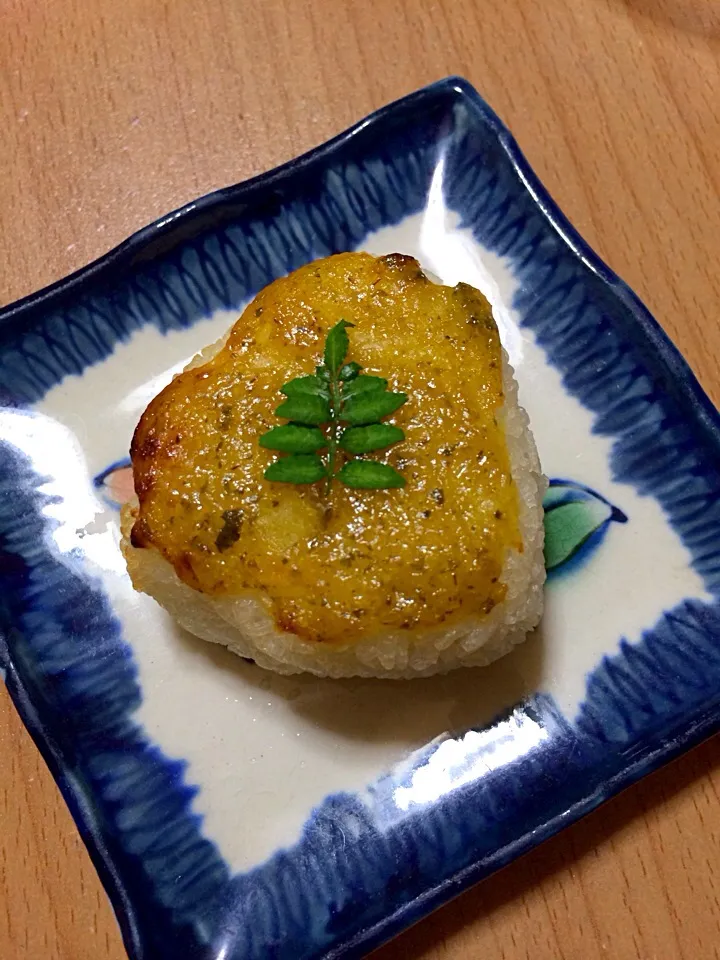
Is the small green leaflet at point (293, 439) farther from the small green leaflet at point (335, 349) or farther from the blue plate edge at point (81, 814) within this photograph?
the blue plate edge at point (81, 814)

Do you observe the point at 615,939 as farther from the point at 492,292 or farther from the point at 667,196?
the point at 667,196

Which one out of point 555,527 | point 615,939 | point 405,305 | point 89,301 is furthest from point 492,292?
point 615,939

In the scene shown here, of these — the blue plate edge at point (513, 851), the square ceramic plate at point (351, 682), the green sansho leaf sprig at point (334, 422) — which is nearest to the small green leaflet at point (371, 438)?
the green sansho leaf sprig at point (334, 422)

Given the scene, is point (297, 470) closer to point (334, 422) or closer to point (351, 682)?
point (334, 422)

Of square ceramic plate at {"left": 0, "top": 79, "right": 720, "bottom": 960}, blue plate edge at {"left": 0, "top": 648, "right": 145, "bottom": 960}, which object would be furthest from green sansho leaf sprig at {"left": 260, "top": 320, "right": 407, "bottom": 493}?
blue plate edge at {"left": 0, "top": 648, "right": 145, "bottom": 960}

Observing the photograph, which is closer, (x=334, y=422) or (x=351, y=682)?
(x=334, y=422)

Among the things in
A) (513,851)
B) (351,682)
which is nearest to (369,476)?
(351,682)
